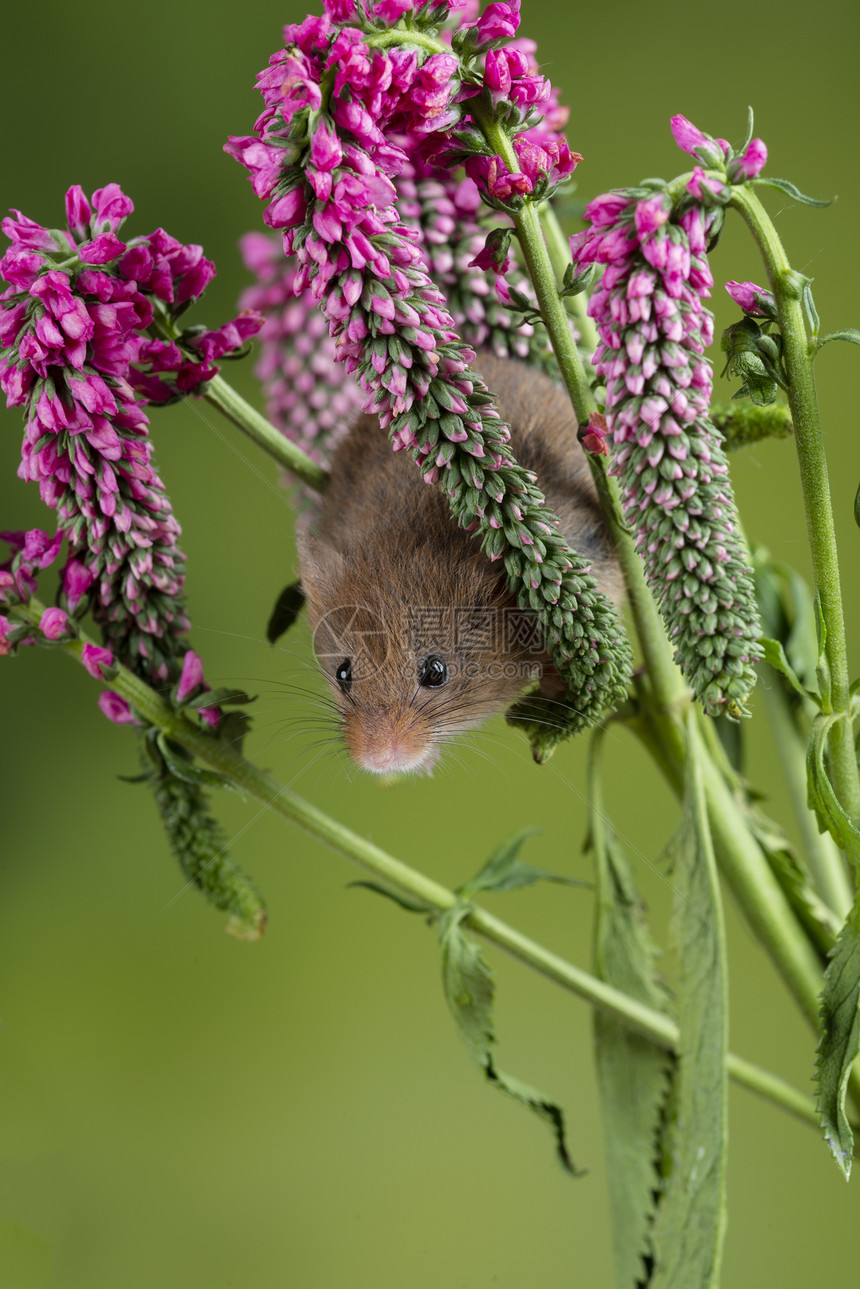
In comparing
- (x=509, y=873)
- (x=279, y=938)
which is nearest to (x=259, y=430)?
(x=509, y=873)

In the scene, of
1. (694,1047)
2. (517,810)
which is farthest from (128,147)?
(694,1047)

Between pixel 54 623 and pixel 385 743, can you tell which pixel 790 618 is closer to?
pixel 385 743

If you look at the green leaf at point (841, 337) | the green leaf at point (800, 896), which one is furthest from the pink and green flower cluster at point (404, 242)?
the green leaf at point (800, 896)

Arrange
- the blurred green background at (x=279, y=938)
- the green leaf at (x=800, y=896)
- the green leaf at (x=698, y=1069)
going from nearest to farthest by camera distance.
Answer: the green leaf at (x=698, y=1069) → the green leaf at (x=800, y=896) → the blurred green background at (x=279, y=938)

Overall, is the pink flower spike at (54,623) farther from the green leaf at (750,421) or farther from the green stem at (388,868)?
the green leaf at (750,421)

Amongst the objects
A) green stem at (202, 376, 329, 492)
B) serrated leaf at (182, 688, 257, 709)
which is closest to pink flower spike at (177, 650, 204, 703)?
serrated leaf at (182, 688, 257, 709)

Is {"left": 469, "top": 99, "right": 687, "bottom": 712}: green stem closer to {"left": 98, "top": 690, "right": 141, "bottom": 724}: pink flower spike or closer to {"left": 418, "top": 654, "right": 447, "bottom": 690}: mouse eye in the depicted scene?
{"left": 418, "top": 654, "right": 447, "bottom": 690}: mouse eye

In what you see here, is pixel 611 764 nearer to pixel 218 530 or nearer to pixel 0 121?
pixel 218 530
